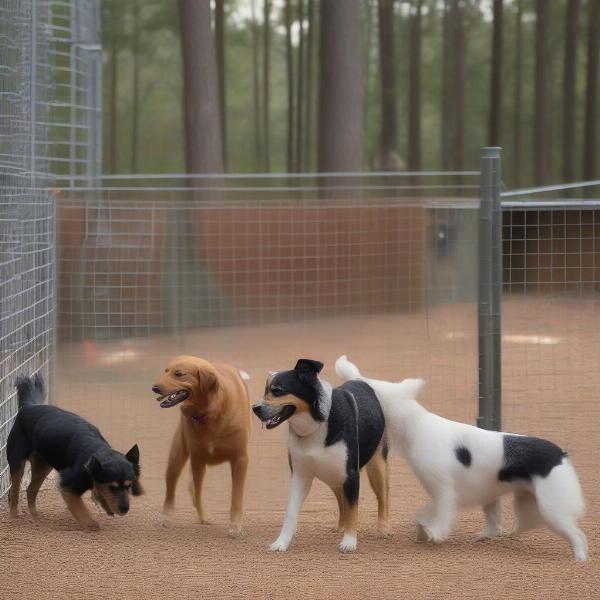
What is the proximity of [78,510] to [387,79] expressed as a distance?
27.4 meters

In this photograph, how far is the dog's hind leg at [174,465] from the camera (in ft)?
23.4

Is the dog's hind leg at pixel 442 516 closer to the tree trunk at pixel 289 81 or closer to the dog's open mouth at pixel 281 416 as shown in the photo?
the dog's open mouth at pixel 281 416

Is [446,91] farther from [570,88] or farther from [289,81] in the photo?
[289,81]

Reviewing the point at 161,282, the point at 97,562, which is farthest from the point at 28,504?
the point at 161,282

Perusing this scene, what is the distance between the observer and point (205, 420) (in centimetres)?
685

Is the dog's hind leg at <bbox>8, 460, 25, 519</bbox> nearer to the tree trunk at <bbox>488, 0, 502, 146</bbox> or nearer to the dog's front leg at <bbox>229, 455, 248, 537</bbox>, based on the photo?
the dog's front leg at <bbox>229, 455, 248, 537</bbox>

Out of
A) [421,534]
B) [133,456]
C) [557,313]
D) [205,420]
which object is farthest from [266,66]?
[421,534]

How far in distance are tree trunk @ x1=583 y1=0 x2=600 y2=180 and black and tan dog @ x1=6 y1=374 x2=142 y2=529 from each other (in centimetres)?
2516

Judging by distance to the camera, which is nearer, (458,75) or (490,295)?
(490,295)

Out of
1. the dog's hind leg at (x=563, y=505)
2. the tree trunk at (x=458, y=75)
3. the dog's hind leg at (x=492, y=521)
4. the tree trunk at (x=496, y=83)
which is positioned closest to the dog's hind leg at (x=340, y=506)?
the dog's hind leg at (x=492, y=521)

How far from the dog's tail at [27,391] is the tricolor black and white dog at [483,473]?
7.17ft

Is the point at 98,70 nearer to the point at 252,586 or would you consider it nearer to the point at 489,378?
the point at 489,378

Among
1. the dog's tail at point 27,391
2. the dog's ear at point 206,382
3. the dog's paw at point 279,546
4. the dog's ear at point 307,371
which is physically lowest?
the dog's paw at point 279,546

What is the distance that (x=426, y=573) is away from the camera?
5910 mm
